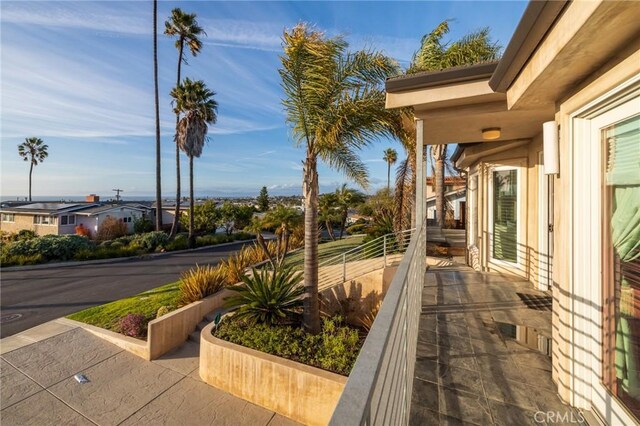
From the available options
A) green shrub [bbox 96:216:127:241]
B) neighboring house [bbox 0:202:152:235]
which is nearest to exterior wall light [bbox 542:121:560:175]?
green shrub [bbox 96:216:127:241]

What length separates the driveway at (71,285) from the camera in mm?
8812

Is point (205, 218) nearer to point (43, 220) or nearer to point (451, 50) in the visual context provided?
point (43, 220)

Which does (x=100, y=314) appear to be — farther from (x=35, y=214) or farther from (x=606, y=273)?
(x=35, y=214)

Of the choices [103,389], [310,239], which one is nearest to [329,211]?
[310,239]

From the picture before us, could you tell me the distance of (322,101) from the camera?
5996 millimetres

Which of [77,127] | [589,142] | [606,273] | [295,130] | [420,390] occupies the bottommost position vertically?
[420,390]

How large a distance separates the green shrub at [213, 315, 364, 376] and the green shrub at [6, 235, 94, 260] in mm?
16435

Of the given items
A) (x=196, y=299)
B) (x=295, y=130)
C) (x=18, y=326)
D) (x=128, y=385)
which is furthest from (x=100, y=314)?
(x=295, y=130)

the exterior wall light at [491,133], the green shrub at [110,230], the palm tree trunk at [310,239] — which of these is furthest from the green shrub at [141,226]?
the exterior wall light at [491,133]

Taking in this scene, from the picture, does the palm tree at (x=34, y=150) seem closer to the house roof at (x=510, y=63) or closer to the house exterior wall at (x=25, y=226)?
the house exterior wall at (x=25, y=226)

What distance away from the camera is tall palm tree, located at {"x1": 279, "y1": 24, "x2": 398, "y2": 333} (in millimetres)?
5723

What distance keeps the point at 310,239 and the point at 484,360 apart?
4022mm

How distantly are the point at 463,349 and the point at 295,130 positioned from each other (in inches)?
212

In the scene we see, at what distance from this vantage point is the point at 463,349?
3312 millimetres
